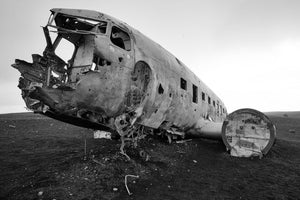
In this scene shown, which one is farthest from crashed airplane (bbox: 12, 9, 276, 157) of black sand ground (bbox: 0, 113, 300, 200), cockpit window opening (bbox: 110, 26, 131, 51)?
black sand ground (bbox: 0, 113, 300, 200)

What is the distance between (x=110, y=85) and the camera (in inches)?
222

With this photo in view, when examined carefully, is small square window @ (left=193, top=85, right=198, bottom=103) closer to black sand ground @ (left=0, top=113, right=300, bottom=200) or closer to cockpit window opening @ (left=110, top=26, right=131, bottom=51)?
black sand ground @ (left=0, top=113, right=300, bottom=200)

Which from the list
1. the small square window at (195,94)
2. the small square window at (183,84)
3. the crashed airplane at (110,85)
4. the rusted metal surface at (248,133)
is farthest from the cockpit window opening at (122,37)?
the rusted metal surface at (248,133)

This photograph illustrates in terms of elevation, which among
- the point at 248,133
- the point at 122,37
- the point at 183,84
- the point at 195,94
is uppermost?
the point at 122,37

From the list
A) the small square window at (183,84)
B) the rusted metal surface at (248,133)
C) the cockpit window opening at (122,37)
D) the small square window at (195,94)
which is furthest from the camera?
the small square window at (195,94)

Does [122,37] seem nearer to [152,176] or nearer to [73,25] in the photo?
[73,25]

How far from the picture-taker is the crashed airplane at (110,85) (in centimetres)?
526

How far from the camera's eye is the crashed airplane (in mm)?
5258

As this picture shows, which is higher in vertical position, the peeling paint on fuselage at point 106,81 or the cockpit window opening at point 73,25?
the cockpit window opening at point 73,25

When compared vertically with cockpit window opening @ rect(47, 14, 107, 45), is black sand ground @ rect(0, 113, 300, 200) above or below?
below

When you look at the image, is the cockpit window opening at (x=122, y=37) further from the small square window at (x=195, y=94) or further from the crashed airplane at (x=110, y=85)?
the small square window at (x=195, y=94)

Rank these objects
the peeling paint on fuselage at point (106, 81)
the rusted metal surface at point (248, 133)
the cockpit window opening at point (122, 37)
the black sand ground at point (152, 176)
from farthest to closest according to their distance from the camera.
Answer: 1. the rusted metal surface at point (248, 133)
2. the cockpit window opening at point (122, 37)
3. the peeling paint on fuselage at point (106, 81)
4. the black sand ground at point (152, 176)

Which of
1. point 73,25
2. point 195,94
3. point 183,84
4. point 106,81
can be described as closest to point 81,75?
point 106,81

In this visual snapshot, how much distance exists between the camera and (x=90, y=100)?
5.38 m
